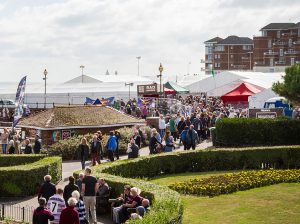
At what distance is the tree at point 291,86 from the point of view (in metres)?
28.5

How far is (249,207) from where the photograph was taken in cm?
1866

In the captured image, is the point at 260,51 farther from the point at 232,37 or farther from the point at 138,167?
the point at 138,167

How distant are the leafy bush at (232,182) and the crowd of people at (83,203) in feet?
12.3

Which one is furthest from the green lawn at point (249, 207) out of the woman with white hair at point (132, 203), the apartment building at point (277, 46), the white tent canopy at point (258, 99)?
the apartment building at point (277, 46)

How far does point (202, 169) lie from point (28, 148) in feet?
25.2

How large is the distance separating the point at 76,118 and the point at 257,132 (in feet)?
31.6

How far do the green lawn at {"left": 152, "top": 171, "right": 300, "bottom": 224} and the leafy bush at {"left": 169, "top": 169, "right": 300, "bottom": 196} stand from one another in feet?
1.06

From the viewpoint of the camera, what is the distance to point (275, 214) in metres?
17.7

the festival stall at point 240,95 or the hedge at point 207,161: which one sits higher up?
the festival stall at point 240,95

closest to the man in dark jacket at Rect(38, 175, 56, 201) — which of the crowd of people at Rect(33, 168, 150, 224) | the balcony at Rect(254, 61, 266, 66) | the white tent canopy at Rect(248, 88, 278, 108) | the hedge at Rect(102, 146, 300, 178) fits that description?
the crowd of people at Rect(33, 168, 150, 224)

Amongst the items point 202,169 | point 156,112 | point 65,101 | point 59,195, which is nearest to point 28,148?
point 202,169

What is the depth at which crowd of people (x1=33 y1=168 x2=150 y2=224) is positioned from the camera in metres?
13.6

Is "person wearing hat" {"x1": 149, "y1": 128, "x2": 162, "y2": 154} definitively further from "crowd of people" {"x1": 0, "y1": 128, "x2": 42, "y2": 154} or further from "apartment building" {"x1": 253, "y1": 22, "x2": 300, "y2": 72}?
"apartment building" {"x1": 253, "y1": 22, "x2": 300, "y2": 72}

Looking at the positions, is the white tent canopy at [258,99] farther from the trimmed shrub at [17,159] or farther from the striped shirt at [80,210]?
the striped shirt at [80,210]
